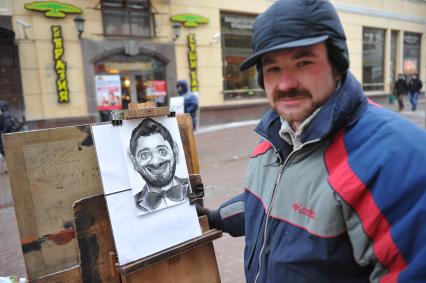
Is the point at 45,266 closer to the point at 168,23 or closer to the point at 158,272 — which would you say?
the point at 158,272

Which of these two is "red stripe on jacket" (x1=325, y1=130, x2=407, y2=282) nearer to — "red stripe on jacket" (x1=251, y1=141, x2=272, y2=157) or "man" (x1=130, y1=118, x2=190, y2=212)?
"red stripe on jacket" (x1=251, y1=141, x2=272, y2=157)

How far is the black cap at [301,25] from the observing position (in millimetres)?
1115

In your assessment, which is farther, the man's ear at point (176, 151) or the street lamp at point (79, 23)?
the street lamp at point (79, 23)

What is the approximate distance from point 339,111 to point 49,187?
4.60ft

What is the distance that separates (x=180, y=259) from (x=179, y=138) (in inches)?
27.9

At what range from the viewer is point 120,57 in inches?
434

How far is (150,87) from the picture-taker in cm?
1169

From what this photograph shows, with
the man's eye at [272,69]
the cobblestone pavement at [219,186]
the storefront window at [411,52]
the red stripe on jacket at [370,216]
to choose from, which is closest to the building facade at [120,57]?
the cobblestone pavement at [219,186]

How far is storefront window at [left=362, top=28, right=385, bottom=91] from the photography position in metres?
17.9

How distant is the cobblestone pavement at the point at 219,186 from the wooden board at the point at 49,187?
814 millimetres

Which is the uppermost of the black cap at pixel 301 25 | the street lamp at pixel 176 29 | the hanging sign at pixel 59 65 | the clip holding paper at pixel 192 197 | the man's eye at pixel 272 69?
the street lamp at pixel 176 29

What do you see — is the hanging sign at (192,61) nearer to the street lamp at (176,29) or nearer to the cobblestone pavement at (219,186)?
the street lamp at (176,29)

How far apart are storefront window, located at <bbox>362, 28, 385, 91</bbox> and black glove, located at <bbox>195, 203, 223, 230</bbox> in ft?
59.5

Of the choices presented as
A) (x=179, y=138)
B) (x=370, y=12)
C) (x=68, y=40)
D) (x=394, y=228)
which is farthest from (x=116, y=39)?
(x=370, y=12)
